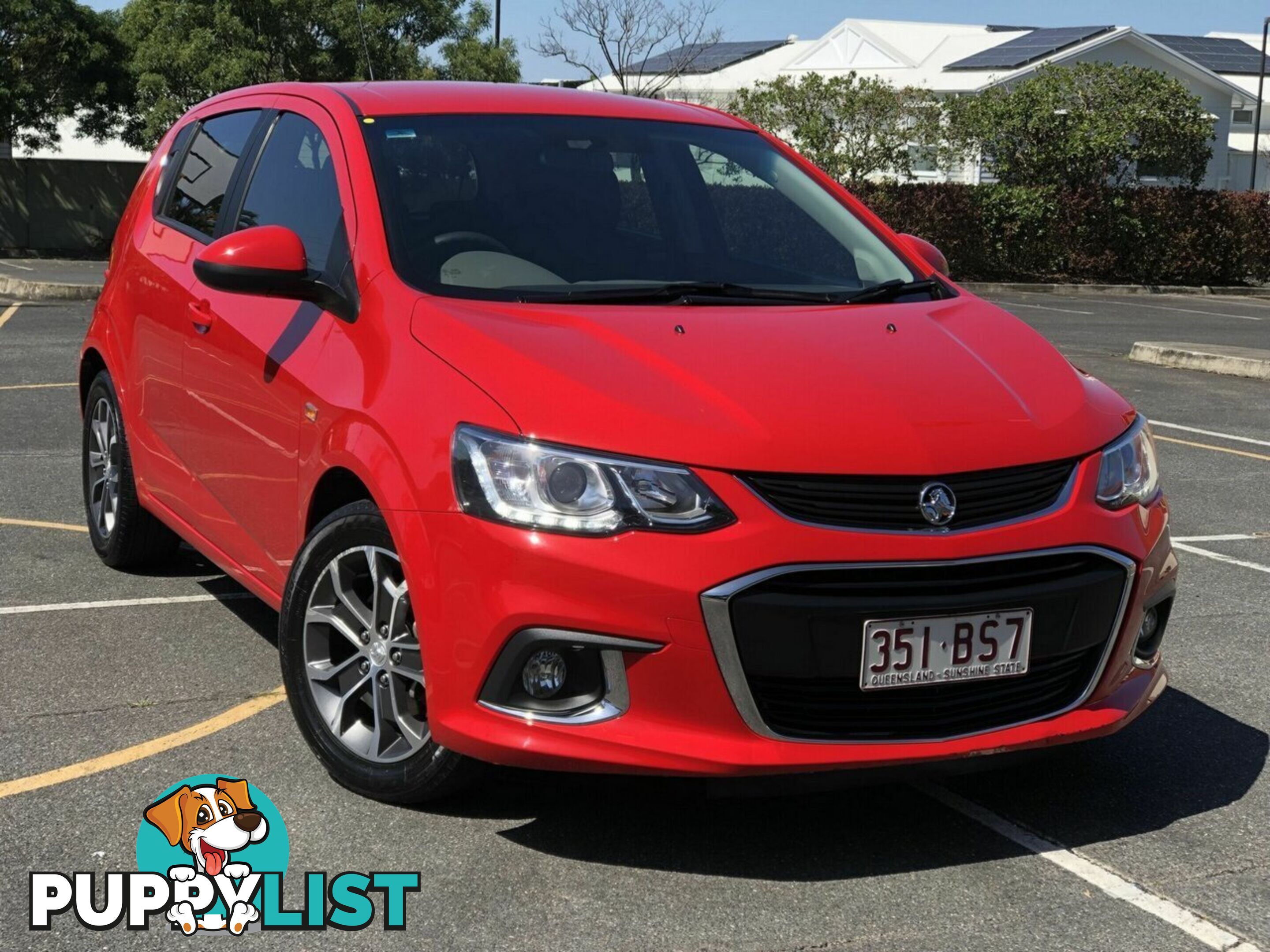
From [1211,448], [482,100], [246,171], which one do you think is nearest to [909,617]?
[482,100]

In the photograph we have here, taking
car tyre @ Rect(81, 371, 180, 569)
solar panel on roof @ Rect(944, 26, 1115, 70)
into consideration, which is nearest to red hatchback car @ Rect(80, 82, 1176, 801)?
car tyre @ Rect(81, 371, 180, 569)

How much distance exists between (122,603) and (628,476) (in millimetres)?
2990

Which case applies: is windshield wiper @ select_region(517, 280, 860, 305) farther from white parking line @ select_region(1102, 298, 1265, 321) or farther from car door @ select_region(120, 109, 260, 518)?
white parking line @ select_region(1102, 298, 1265, 321)

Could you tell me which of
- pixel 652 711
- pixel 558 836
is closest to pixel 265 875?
pixel 558 836

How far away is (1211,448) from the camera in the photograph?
1003cm

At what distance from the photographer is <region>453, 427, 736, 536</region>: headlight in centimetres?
329

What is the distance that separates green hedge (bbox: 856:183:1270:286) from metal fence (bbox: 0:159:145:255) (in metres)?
16.2

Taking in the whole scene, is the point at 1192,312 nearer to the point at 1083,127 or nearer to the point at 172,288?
the point at 1083,127

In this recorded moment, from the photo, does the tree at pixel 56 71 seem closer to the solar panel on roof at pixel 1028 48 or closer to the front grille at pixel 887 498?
the solar panel on roof at pixel 1028 48

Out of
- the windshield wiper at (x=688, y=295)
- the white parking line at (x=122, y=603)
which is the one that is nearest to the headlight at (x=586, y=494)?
the windshield wiper at (x=688, y=295)

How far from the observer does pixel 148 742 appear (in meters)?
4.27

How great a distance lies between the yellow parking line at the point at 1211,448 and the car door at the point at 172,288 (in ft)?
21.5

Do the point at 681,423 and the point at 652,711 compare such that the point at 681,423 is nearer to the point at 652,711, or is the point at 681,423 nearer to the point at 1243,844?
the point at 652,711

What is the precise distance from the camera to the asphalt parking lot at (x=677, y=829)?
3.26 m
